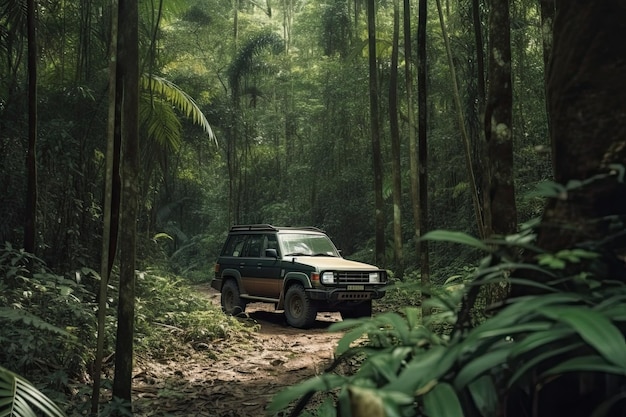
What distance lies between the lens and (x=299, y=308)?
10.5 m

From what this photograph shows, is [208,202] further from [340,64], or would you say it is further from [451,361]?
[451,361]

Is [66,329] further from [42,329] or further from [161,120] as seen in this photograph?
[161,120]

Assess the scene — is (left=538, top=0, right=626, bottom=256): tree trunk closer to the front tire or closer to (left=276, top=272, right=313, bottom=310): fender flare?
(left=276, top=272, right=313, bottom=310): fender flare

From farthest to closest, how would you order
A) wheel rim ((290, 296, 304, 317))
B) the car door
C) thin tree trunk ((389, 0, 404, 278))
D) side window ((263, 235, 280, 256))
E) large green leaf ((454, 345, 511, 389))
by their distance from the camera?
thin tree trunk ((389, 0, 404, 278)) < side window ((263, 235, 280, 256)) < the car door < wheel rim ((290, 296, 304, 317)) < large green leaf ((454, 345, 511, 389))

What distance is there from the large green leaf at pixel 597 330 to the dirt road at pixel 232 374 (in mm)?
4866

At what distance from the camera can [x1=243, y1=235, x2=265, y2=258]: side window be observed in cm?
1164

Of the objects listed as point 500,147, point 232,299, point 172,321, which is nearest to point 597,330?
point 500,147

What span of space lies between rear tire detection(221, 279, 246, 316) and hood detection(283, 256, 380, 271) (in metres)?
1.69

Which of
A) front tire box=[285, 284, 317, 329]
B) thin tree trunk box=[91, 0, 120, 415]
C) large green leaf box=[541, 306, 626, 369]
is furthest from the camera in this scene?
front tire box=[285, 284, 317, 329]

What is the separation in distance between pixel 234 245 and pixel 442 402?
1155 centimetres

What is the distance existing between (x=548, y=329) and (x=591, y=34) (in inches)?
43.5

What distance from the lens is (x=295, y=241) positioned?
1140 cm

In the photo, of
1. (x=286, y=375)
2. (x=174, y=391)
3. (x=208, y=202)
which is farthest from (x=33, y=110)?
(x=208, y=202)

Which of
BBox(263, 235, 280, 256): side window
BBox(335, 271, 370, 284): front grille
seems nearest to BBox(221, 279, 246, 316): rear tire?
BBox(263, 235, 280, 256): side window
